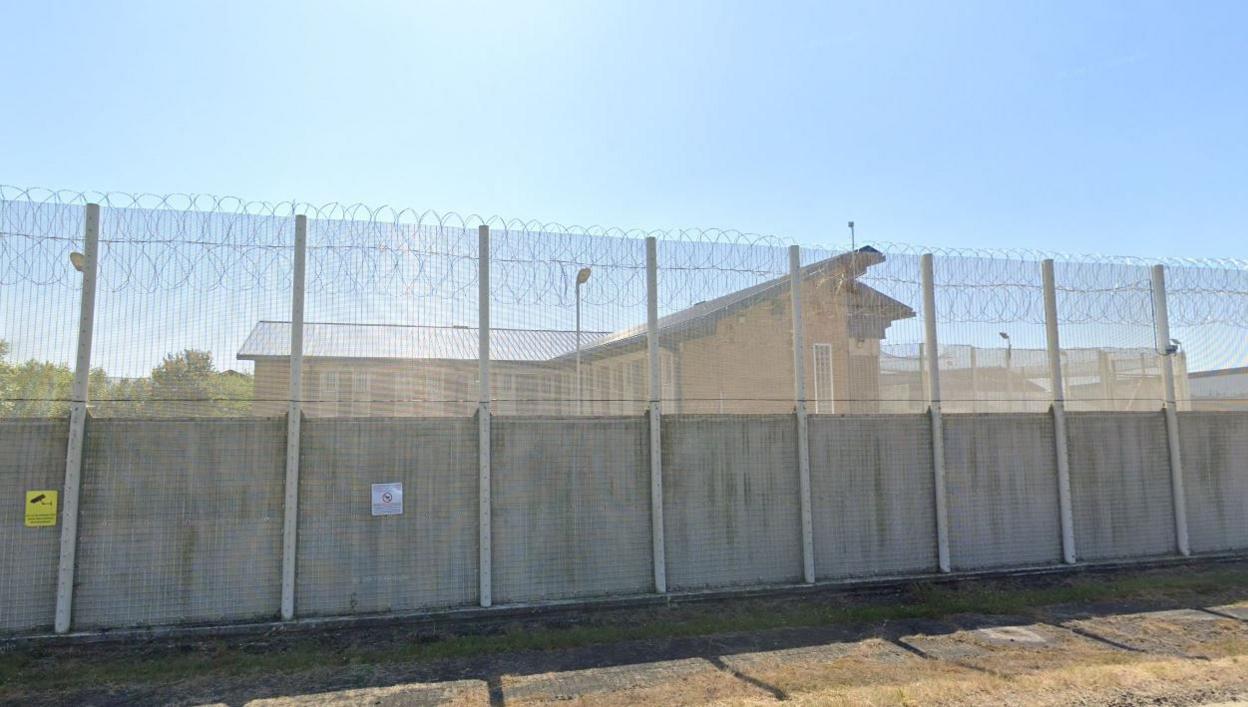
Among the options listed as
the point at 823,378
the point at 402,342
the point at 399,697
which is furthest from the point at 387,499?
the point at 823,378

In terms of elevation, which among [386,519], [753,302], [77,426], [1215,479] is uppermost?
[753,302]

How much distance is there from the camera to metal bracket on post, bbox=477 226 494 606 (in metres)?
→ 7.30

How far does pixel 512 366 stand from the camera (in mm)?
7785

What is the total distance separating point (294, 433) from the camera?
7.08 meters

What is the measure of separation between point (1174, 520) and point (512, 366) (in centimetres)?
869

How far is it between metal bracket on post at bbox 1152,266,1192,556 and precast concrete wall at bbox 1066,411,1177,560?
6cm

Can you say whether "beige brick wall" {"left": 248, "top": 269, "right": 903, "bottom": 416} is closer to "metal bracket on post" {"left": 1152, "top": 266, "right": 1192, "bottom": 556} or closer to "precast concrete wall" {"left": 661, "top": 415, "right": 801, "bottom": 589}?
"precast concrete wall" {"left": 661, "top": 415, "right": 801, "bottom": 589}

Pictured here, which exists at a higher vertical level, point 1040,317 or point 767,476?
point 1040,317

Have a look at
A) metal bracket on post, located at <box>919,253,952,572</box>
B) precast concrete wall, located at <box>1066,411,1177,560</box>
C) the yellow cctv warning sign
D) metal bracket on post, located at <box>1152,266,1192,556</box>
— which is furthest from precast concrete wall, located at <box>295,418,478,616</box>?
metal bracket on post, located at <box>1152,266,1192,556</box>

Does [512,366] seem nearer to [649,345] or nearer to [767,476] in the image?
[649,345]

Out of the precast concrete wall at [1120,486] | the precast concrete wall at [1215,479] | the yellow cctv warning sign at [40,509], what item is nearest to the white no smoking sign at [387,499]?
the yellow cctv warning sign at [40,509]

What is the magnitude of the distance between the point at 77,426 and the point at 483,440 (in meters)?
3.53

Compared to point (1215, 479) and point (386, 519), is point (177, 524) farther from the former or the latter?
point (1215, 479)

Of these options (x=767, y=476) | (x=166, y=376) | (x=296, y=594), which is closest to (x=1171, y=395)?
(x=767, y=476)
